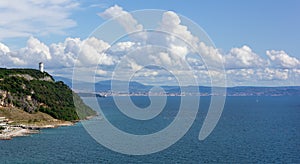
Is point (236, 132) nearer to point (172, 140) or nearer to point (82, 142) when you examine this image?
point (172, 140)

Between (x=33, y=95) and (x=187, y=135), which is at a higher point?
(x=33, y=95)

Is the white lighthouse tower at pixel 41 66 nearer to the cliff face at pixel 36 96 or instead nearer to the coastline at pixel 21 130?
the cliff face at pixel 36 96

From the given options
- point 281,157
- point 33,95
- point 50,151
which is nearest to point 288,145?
point 281,157

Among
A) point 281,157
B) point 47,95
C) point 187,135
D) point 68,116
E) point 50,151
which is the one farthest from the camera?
point 47,95

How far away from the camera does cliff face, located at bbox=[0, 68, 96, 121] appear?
439 ft

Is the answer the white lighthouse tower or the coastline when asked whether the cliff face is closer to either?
the coastline

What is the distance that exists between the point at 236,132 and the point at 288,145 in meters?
25.8

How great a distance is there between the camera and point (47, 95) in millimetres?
151125

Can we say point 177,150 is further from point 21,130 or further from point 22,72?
point 22,72

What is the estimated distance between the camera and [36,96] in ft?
468

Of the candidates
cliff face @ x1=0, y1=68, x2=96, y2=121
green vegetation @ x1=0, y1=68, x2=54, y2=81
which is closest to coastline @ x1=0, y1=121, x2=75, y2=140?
cliff face @ x1=0, y1=68, x2=96, y2=121

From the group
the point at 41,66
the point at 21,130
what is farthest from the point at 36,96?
→ the point at 41,66

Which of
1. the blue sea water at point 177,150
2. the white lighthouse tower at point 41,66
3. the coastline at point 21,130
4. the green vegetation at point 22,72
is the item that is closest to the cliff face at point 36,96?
the green vegetation at point 22,72

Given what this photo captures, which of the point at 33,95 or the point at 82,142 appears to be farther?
the point at 33,95
